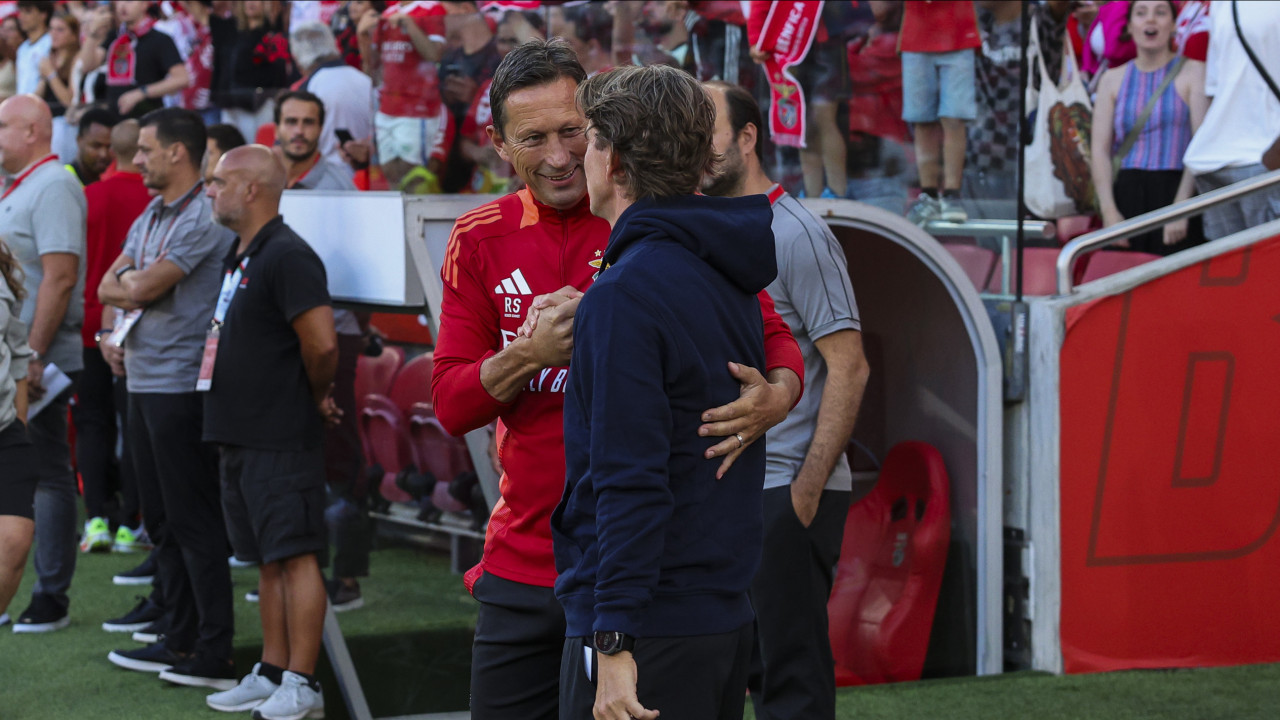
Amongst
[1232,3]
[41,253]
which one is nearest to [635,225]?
[41,253]

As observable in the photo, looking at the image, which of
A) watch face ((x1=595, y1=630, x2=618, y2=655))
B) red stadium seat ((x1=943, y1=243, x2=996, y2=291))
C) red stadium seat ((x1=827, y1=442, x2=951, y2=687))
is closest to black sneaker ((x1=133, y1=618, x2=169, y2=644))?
red stadium seat ((x1=827, y1=442, x2=951, y2=687))

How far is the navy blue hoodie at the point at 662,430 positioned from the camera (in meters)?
1.90

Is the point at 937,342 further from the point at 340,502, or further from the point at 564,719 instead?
the point at 564,719

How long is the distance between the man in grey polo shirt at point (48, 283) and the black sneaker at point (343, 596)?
1546 millimetres

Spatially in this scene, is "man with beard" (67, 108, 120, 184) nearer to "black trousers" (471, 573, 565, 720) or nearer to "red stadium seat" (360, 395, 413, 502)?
"red stadium seat" (360, 395, 413, 502)

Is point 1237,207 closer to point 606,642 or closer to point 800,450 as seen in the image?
point 800,450

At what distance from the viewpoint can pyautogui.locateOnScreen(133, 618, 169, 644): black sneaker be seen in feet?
18.3

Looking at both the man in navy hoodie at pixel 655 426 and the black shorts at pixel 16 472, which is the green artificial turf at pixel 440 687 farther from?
the man in navy hoodie at pixel 655 426

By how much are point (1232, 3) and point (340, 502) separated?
433 centimetres

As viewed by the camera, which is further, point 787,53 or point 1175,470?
point 787,53

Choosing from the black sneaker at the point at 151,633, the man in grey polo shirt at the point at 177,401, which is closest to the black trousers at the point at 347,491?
the man in grey polo shirt at the point at 177,401

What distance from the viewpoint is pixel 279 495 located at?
178 inches

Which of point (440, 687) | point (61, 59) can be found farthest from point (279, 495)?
point (61, 59)

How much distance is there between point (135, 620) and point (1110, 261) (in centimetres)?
444
